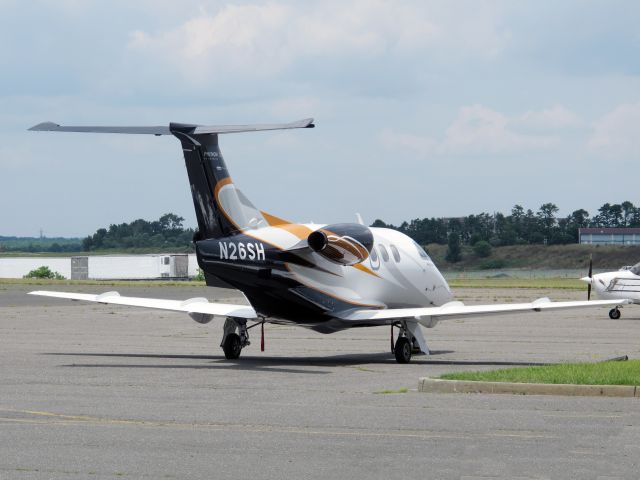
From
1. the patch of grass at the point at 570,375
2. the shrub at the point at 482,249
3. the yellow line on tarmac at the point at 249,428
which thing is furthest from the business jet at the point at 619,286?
the shrub at the point at 482,249

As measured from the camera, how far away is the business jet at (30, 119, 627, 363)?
22578 millimetres

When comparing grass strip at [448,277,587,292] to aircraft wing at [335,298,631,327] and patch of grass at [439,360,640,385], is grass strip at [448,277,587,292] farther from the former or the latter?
patch of grass at [439,360,640,385]

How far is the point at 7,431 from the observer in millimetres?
13078

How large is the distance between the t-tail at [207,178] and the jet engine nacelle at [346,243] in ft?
4.63

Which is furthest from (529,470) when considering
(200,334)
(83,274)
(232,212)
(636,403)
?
(83,274)

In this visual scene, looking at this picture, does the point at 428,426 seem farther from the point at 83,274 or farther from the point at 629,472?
the point at 83,274

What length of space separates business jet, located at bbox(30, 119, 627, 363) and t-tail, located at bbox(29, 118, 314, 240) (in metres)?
0.02

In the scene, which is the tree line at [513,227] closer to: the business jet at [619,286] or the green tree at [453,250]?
the green tree at [453,250]

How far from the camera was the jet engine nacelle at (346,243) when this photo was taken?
23188mm

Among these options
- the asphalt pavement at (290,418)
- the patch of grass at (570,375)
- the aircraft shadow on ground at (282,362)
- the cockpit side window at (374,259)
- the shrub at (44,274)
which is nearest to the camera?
the asphalt pavement at (290,418)

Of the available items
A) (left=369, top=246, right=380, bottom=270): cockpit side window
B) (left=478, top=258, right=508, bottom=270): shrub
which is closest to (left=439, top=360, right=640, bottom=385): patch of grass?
(left=369, top=246, right=380, bottom=270): cockpit side window

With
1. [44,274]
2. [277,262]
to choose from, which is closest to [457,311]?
[277,262]

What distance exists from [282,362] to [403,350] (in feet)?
7.99

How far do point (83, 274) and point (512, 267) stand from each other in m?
52.9
